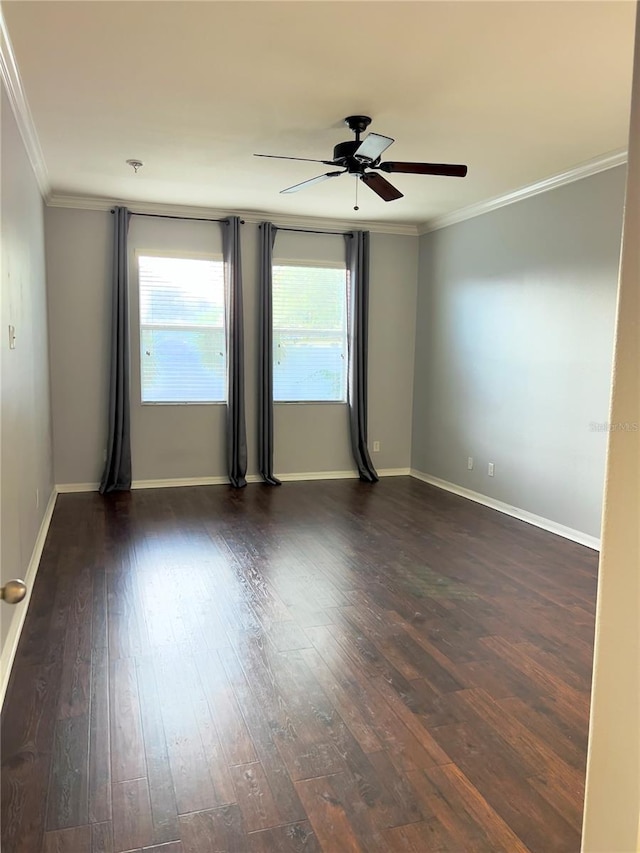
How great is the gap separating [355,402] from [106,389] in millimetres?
2478

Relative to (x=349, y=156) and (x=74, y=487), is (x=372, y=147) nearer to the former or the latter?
(x=349, y=156)

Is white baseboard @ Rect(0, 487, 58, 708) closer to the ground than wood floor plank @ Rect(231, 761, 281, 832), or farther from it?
farther from it

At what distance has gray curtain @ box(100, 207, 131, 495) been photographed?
5602 mm

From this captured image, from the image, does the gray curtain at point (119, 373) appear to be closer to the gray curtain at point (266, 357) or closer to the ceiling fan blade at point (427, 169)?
the gray curtain at point (266, 357)

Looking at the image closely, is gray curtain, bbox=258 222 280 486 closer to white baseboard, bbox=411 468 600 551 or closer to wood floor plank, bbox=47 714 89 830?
white baseboard, bbox=411 468 600 551

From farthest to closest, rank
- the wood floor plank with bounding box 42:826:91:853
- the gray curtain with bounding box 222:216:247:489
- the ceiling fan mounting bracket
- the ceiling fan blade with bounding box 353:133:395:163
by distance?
→ the gray curtain with bounding box 222:216:247:489
the ceiling fan mounting bracket
the ceiling fan blade with bounding box 353:133:395:163
the wood floor plank with bounding box 42:826:91:853

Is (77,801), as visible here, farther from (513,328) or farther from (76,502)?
(513,328)

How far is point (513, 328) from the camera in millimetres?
5098

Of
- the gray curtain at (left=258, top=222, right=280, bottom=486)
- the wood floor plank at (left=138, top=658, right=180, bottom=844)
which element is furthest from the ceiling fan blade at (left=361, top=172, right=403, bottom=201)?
the wood floor plank at (left=138, top=658, right=180, bottom=844)

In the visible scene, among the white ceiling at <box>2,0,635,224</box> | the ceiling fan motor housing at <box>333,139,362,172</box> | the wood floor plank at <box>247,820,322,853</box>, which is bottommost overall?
the wood floor plank at <box>247,820,322,853</box>

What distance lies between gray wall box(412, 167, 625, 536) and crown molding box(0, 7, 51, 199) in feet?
11.4

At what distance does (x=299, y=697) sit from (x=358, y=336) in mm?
4479

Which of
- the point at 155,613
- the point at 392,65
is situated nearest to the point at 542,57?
the point at 392,65

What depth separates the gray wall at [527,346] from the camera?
424 cm
